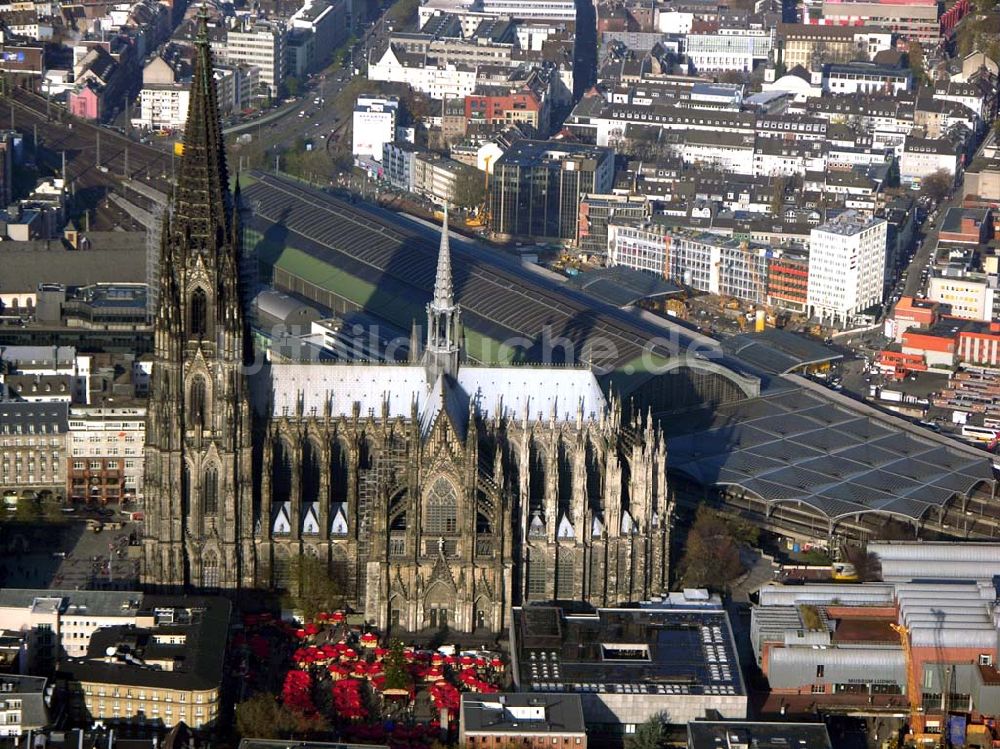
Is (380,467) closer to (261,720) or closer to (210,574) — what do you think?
(210,574)

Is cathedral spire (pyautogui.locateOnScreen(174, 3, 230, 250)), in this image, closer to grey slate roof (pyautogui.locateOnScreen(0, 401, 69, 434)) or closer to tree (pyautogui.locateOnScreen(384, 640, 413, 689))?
tree (pyautogui.locateOnScreen(384, 640, 413, 689))

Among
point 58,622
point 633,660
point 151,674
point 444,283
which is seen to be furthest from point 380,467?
point 58,622

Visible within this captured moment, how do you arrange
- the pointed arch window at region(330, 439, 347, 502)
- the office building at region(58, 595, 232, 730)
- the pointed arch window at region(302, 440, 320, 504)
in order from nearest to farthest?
1. the office building at region(58, 595, 232, 730)
2. the pointed arch window at region(302, 440, 320, 504)
3. the pointed arch window at region(330, 439, 347, 502)

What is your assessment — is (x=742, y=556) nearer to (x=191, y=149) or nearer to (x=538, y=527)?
(x=538, y=527)

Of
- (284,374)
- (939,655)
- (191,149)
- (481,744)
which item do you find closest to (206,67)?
(191,149)

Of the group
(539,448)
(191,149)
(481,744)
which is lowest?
(481,744)

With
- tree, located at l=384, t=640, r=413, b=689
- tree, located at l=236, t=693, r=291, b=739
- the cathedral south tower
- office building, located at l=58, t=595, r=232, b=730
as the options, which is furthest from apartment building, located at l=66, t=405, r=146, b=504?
tree, located at l=236, t=693, r=291, b=739
